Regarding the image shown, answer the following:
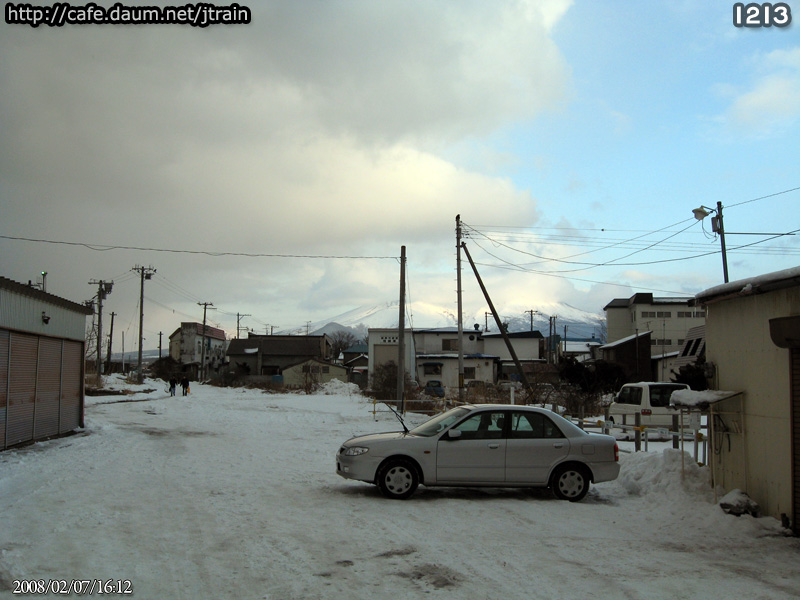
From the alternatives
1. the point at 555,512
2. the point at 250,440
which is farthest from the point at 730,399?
the point at 250,440

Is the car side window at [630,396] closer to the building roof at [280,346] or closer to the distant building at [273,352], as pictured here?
the distant building at [273,352]

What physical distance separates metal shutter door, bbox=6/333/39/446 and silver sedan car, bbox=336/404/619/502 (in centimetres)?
846

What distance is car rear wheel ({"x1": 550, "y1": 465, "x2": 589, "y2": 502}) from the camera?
1008 cm

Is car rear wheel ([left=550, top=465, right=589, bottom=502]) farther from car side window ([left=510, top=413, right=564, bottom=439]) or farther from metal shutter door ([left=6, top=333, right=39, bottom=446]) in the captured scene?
metal shutter door ([left=6, top=333, right=39, bottom=446])

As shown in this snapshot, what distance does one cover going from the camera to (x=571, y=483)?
10117mm

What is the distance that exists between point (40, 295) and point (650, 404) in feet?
56.8

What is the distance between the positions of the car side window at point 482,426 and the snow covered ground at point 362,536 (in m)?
0.96

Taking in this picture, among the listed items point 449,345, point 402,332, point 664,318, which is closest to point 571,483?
point 402,332

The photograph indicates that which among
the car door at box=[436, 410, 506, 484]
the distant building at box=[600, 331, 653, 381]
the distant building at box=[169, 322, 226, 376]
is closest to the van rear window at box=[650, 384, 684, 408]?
the car door at box=[436, 410, 506, 484]

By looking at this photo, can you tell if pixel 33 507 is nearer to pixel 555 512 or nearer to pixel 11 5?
pixel 555 512

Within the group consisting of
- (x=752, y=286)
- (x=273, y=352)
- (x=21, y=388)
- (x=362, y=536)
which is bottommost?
(x=362, y=536)

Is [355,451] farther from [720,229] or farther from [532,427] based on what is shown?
[720,229]
